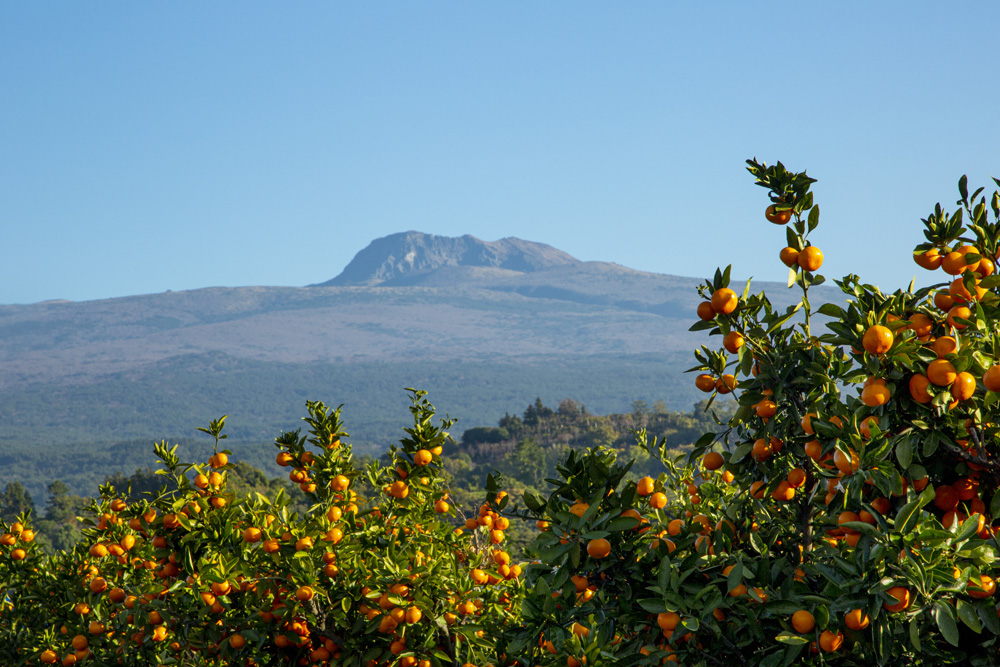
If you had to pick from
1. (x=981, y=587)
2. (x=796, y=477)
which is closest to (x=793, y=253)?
(x=796, y=477)

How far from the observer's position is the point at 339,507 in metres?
3.74

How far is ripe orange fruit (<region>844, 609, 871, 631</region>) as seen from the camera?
5.70ft

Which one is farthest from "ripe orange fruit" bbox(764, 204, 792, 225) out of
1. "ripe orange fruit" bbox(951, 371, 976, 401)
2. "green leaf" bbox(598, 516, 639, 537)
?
"green leaf" bbox(598, 516, 639, 537)

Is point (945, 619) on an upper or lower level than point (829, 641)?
upper

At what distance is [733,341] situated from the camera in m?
2.13

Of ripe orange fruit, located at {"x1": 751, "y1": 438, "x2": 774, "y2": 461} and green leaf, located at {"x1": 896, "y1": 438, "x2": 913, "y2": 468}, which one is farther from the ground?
green leaf, located at {"x1": 896, "y1": 438, "x2": 913, "y2": 468}

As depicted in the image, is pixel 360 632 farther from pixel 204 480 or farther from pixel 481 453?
pixel 481 453

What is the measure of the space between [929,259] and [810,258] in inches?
14.0

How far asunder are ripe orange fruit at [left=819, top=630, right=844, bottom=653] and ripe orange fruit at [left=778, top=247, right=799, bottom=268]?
3.30ft

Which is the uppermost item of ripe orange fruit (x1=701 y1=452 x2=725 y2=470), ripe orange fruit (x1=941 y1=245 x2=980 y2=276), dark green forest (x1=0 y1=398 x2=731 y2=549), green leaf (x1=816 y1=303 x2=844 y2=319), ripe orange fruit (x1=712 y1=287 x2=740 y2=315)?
ripe orange fruit (x1=941 y1=245 x2=980 y2=276)

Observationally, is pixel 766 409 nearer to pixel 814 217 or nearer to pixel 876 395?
pixel 876 395

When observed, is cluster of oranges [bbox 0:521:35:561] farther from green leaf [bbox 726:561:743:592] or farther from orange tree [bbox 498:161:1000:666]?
green leaf [bbox 726:561:743:592]

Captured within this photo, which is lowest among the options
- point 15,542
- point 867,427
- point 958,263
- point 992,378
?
point 15,542

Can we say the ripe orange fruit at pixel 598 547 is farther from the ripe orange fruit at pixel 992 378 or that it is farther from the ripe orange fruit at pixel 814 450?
the ripe orange fruit at pixel 992 378
